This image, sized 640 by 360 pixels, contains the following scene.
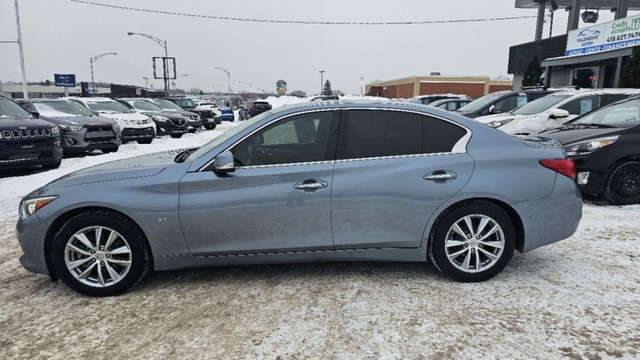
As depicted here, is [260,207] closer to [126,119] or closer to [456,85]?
[126,119]

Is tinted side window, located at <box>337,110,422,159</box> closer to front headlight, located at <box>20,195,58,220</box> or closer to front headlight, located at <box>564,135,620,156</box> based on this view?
front headlight, located at <box>20,195,58,220</box>

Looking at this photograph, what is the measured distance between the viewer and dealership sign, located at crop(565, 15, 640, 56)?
18500mm

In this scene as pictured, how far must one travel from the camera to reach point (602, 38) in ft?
68.6

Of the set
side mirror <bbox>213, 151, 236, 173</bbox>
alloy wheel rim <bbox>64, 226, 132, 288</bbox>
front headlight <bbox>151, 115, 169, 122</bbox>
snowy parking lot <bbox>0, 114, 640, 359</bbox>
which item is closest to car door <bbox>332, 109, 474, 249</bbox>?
snowy parking lot <bbox>0, 114, 640, 359</bbox>

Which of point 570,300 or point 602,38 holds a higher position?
point 602,38

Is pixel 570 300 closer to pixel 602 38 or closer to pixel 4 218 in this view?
pixel 4 218

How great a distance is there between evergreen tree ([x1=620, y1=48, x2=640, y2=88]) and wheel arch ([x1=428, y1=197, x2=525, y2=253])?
17023 millimetres

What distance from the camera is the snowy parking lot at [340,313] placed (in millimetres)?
2775

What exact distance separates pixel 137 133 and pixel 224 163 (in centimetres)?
1273

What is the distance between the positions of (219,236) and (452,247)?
6.46 ft

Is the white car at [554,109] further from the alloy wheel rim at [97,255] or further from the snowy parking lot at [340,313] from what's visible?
the alloy wheel rim at [97,255]

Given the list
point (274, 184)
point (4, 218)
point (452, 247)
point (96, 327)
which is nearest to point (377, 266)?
point (452, 247)

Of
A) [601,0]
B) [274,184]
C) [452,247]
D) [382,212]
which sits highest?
[601,0]

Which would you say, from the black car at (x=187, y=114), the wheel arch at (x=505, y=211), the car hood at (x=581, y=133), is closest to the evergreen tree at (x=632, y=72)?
the car hood at (x=581, y=133)
